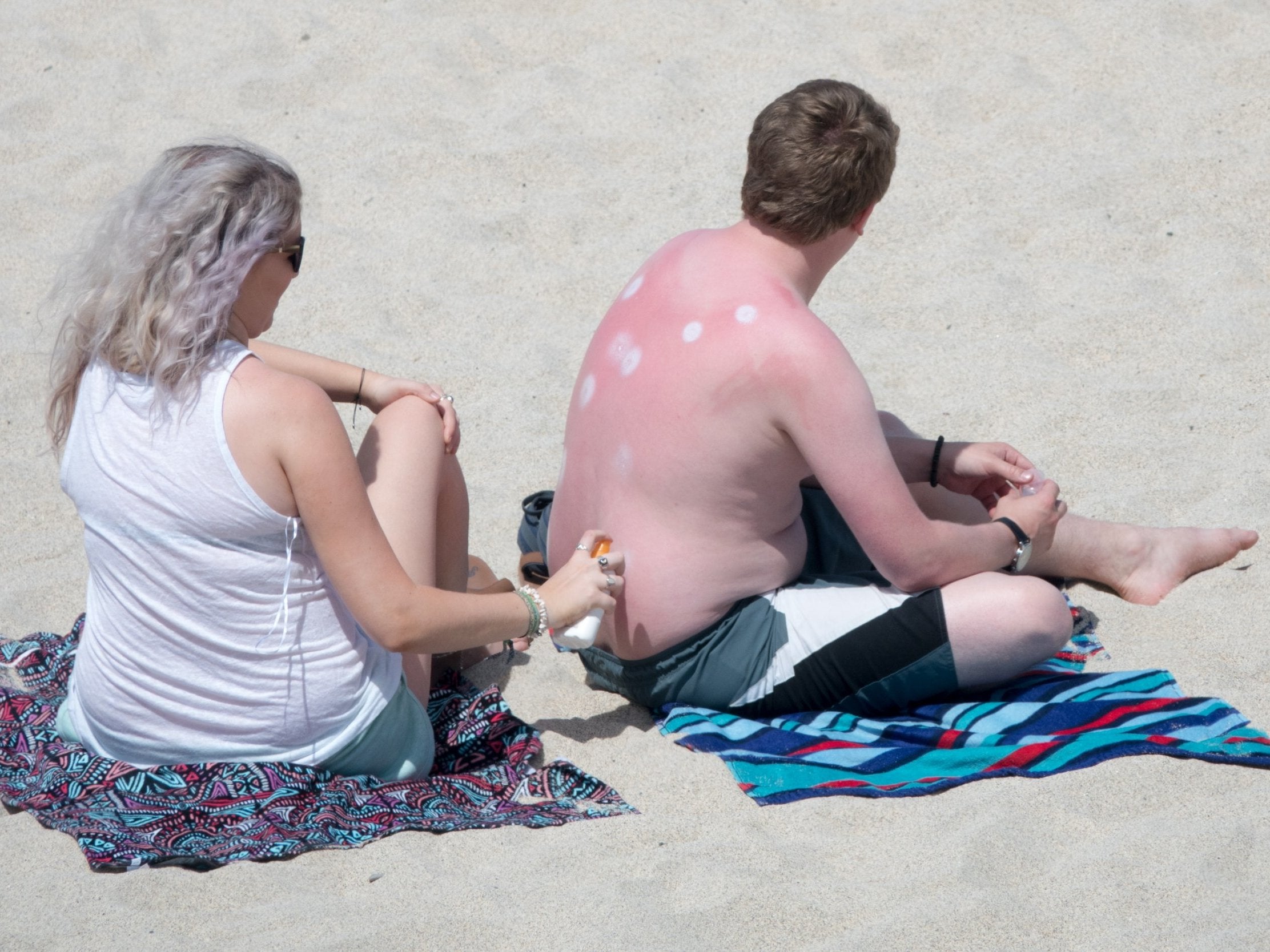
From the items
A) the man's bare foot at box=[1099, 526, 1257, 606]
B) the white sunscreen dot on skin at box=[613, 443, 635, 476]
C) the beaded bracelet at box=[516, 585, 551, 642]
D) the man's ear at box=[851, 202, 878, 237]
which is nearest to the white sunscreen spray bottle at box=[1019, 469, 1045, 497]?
the man's bare foot at box=[1099, 526, 1257, 606]

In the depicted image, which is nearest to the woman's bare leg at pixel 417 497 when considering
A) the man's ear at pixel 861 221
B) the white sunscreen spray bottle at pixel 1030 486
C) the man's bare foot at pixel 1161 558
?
the man's ear at pixel 861 221

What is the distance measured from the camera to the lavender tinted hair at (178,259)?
2.05 m

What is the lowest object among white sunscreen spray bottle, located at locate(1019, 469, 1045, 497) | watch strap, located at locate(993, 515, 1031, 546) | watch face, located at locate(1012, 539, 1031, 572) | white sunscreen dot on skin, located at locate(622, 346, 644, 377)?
watch face, located at locate(1012, 539, 1031, 572)

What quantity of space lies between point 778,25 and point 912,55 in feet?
1.71

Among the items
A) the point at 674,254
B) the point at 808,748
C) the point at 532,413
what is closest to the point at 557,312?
the point at 532,413

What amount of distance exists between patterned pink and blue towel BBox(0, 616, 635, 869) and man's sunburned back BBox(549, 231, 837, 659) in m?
0.31

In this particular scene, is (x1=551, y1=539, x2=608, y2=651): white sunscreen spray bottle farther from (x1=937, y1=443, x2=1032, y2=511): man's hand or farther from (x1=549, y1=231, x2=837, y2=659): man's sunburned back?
(x1=937, y1=443, x2=1032, y2=511): man's hand

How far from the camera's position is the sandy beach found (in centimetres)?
211

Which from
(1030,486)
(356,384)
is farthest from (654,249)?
(1030,486)

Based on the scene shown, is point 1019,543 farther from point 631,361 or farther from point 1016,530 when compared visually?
point 631,361

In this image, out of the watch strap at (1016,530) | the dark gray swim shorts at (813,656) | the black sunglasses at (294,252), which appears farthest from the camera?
the watch strap at (1016,530)

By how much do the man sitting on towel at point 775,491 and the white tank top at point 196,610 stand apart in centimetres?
52

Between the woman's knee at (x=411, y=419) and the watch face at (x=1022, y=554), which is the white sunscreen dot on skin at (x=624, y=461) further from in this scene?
the watch face at (x=1022, y=554)

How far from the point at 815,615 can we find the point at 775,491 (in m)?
0.26
